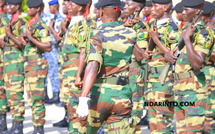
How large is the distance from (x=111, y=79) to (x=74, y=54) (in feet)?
7.94

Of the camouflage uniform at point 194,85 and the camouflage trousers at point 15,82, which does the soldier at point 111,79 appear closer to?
the camouflage uniform at point 194,85

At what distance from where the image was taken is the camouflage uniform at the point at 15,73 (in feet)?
30.9

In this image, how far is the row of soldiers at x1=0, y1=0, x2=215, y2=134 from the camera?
5922 millimetres

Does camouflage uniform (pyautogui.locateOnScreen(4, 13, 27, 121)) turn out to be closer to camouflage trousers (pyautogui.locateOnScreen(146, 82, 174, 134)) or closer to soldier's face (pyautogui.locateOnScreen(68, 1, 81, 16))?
soldier's face (pyautogui.locateOnScreen(68, 1, 81, 16))

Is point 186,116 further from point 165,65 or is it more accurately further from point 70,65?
point 70,65

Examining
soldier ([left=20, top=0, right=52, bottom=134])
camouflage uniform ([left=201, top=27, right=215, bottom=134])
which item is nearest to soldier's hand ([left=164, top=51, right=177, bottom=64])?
camouflage uniform ([left=201, top=27, right=215, bottom=134])

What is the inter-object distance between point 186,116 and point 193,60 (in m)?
0.83

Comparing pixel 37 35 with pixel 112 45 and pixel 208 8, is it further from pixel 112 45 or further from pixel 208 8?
pixel 112 45

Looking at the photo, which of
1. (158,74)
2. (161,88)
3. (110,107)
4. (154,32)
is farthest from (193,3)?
(110,107)

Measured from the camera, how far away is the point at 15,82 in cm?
940

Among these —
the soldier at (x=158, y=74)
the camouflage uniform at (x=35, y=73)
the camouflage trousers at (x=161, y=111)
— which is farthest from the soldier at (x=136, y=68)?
the camouflage uniform at (x=35, y=73)

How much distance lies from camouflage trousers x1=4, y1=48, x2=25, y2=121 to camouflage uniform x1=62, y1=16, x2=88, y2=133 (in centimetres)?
139

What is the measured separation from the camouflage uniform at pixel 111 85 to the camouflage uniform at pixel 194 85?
1297 mm

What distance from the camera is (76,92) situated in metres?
8.09
